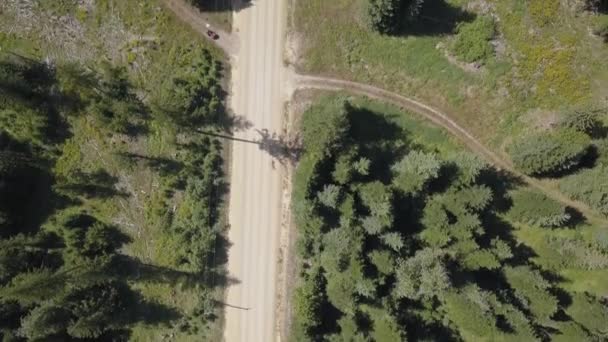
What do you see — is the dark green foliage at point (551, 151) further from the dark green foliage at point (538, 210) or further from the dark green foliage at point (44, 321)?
the dark green foliage at point (44, 321)

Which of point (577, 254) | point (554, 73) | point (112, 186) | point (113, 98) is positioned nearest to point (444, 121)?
point (554, 73)

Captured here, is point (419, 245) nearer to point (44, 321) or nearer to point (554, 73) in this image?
point (554, 73)

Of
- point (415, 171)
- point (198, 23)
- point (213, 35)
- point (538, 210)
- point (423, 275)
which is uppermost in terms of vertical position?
point (198, 23)

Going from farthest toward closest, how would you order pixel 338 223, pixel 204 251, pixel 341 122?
pixel 204 251 < pixel 338 223 < pixel 341 122

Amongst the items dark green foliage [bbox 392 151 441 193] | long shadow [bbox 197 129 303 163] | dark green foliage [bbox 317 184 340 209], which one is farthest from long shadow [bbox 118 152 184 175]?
dark green foliage [bbox 392 151 441 193]

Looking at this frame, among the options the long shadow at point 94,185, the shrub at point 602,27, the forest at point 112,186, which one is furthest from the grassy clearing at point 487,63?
the long shadow at point 94,185

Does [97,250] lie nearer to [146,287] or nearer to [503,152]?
[146,287]

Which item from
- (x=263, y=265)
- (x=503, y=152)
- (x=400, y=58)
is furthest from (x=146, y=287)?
(x=503, y=152)
